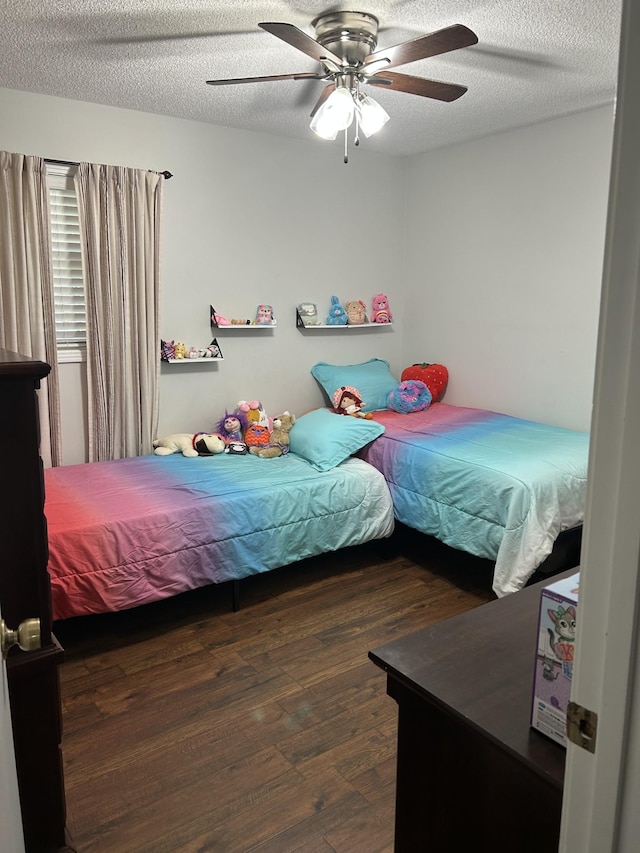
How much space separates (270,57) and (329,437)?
6.17 feet

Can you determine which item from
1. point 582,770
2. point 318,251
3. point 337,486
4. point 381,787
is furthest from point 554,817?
point 318,251

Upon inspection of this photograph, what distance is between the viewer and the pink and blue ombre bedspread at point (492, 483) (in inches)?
112

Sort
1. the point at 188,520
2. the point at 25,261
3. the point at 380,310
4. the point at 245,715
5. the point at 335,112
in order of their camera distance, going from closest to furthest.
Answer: the point at 245,715 < the point at 335,112 < the point at 188,520 < the point at 25,261 < the point at 380,310

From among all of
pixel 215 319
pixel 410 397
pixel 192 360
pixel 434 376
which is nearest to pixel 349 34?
pixel 215 319

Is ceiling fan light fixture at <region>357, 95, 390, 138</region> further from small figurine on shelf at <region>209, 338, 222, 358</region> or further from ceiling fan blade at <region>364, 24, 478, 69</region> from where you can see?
small figurine on shelf at <region>209, 338, 222, 358</region>

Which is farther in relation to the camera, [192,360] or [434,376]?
[434,376]

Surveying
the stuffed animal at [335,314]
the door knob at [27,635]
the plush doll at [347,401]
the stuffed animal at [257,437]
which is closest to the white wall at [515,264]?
the stuffed animal at [335,314]

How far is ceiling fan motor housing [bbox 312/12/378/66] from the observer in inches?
90.1

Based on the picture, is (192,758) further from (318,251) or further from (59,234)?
(318,251)

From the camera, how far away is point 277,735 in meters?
2.18

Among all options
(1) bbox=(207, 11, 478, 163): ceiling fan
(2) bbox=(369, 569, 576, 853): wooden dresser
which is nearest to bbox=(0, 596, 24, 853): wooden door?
(2) bbox=(369, 569, 576, 853): wooden dresser

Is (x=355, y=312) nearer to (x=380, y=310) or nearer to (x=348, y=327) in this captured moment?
Result: (x=348, y=327)

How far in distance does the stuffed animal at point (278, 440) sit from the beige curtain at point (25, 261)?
119cm

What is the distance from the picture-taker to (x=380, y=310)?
182 inches
